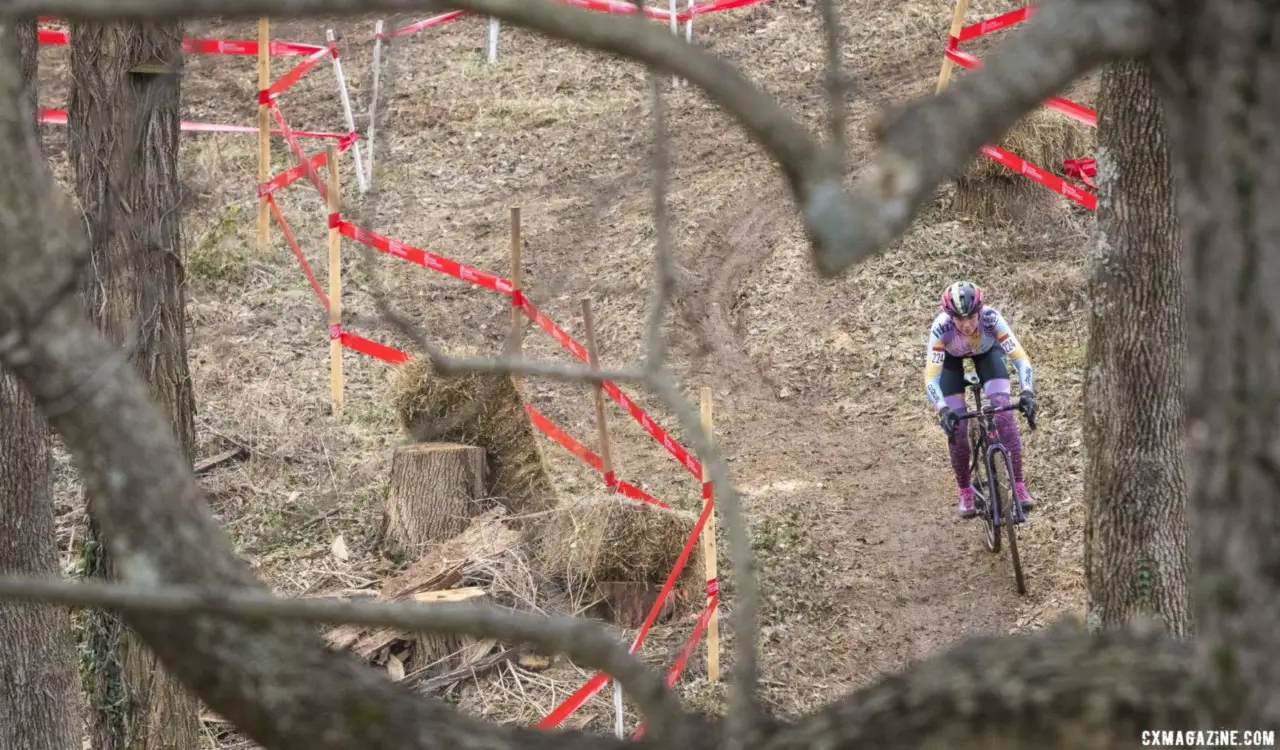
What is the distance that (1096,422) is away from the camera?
5117mm

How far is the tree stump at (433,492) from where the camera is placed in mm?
7633

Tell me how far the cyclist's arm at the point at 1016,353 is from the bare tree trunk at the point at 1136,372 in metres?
2.41

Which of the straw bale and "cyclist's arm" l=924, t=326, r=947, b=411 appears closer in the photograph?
the straw bale

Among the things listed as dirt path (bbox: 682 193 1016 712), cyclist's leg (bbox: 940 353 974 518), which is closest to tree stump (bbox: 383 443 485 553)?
dirt path (bbox: 682 193 1016 712)

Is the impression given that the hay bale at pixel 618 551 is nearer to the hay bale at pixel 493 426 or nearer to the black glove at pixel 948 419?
the hay bale at pixel 493 426

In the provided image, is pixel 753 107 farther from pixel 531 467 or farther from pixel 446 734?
pixel 531 467

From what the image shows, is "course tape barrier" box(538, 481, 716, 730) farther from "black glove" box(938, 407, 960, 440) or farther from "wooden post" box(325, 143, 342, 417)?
"wooden post" box(325, 143, 342, 417)

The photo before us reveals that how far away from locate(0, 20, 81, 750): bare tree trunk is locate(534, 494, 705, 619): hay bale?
266cm

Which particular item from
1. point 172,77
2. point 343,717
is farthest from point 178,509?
point 172,77

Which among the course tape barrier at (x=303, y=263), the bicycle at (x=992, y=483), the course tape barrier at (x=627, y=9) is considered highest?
the course tape barrier at (x=627, y=9)

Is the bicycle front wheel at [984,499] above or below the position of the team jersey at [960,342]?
below

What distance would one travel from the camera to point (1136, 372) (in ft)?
16.2

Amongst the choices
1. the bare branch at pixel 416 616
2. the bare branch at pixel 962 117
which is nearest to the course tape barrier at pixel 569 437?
the bare branch at pixel 416 616

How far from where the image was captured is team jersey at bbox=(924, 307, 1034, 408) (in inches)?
306
